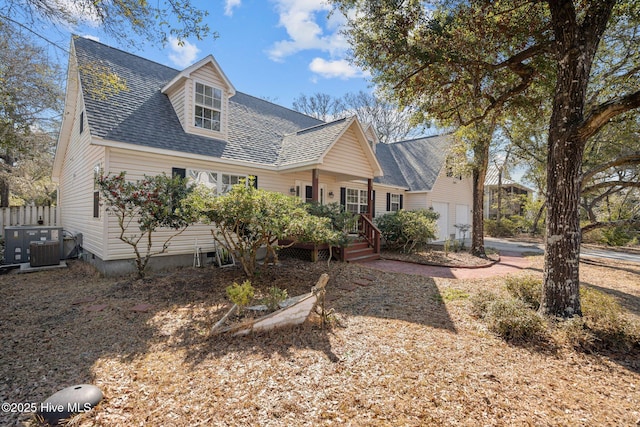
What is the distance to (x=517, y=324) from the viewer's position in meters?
4.04

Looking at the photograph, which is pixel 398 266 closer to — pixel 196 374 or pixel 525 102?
pixel 525 102

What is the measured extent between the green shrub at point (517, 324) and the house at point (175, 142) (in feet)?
21.5

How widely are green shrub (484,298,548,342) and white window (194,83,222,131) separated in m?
9.57

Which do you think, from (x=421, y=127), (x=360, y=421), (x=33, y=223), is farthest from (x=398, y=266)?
(x=33, y=223)

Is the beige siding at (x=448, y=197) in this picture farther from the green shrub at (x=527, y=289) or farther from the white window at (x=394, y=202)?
the green shrub at (x=527, y=289)

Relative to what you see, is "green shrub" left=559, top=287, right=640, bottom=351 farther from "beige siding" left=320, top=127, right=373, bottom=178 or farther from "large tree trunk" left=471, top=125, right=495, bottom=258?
"large tree trunk" left=471, top=125, right=495, bottom=258

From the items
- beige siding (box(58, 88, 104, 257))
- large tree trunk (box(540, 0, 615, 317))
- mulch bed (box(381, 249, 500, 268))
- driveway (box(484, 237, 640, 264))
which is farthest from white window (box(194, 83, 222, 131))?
driveway (box(484, 237, 640, 264))

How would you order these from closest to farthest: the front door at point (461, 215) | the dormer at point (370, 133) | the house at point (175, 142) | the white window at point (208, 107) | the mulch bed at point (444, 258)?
the house at point (175, 142) < the white window at point (208, 107) < the mulch bed at point (444, 258) < the dormer at point (370, 133) < the front door at point (461, 215)

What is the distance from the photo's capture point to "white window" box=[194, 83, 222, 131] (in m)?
9.51

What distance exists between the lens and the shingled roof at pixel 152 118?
7.72 metres

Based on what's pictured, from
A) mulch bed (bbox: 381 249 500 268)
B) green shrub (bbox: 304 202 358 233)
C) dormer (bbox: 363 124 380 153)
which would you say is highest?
dormer (bbox: 363 124 380 153)

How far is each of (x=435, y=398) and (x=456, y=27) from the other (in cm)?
632

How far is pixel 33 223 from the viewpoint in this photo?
1211 centimetres

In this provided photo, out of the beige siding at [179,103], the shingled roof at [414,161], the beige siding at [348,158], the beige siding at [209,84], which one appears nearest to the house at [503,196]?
the shingled roof at [414,161]
